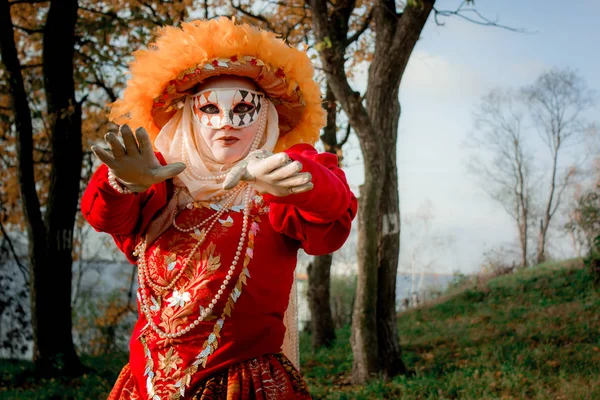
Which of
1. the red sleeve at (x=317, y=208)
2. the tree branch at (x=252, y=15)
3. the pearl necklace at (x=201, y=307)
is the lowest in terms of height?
the pearl necklace at (x=201, y=307)

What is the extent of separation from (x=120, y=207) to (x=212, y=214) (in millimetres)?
307

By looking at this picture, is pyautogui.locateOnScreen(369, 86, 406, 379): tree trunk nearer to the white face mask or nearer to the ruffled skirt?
the white face mask

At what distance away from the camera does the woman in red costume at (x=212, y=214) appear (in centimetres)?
196

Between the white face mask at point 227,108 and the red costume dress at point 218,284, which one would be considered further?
the white face mask at point 227,108

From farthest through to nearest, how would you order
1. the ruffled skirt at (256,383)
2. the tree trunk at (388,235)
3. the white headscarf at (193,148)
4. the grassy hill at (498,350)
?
the tree trunk at (388,235) → the grassy hill at (498,350) → the white headscarf at (193,148) → the ruffled skirt at (256,383)

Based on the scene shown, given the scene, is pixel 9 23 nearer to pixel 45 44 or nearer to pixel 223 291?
pixel 45 44

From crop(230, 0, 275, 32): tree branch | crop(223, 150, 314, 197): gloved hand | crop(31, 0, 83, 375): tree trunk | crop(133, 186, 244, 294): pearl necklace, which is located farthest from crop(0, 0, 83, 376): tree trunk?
crop(223, 150, 314, 197): gloved hand

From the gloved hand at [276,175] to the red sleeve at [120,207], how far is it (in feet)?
1.59

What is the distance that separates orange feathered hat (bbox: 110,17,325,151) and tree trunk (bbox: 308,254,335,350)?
686 centimetres

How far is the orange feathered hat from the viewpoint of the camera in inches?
85.9

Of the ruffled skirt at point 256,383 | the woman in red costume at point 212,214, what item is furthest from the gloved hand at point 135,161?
the ruffled skirt at point 256,383

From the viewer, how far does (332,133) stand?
9.41 metres

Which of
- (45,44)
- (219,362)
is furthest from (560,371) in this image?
(45,44)

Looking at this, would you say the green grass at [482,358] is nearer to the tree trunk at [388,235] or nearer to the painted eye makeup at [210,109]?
the tree trunk at [388,235]
